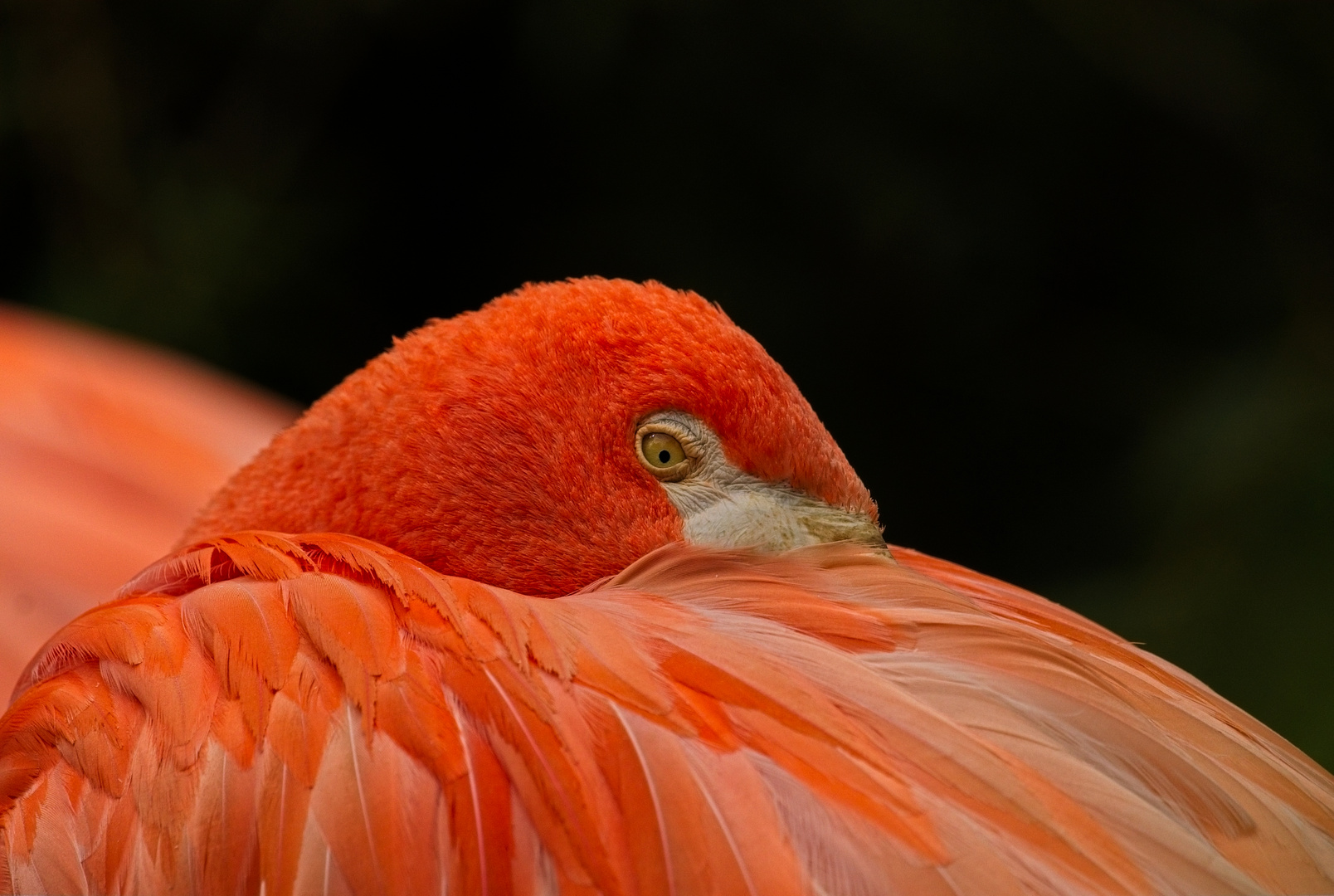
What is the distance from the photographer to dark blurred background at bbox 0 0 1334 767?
254 cm

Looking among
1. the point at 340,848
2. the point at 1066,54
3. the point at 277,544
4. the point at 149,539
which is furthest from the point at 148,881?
the point at 1066,54

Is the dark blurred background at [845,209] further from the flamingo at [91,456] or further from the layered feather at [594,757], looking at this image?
the layered feather at [594,757]

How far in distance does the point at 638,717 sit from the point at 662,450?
0.92 feet

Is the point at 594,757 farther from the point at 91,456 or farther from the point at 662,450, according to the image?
the point at 91,456

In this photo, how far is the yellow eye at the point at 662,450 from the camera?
39.7 inches

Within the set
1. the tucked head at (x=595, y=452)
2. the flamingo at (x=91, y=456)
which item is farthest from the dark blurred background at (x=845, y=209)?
the tucked head at (x=595, y=452)

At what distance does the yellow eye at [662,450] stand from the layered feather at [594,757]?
15 centimetres

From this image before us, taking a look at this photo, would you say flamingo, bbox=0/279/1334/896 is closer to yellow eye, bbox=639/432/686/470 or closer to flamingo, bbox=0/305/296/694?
yellow eye, bbox=639/432/686/470

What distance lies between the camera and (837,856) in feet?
2.38

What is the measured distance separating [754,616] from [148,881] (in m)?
0.42

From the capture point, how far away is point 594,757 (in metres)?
0.78

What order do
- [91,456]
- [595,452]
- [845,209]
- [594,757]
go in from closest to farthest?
[594,757] → [595,452] → [91,456] → [845,209]

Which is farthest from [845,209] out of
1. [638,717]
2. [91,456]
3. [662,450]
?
[638,717]

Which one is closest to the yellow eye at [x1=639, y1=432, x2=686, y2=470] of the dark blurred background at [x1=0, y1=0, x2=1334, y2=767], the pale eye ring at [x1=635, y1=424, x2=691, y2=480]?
the pale eye ring at [x1=635, y1=424, x2=691, y2=480]
